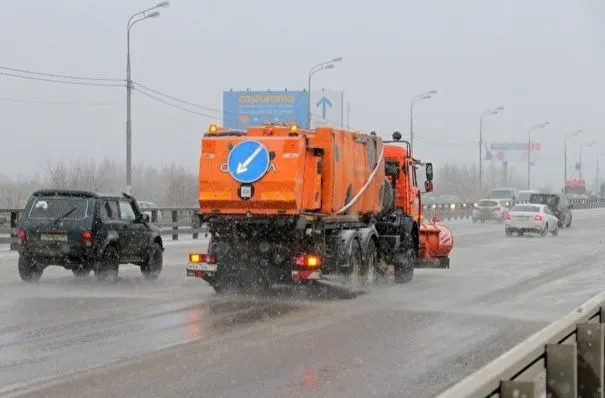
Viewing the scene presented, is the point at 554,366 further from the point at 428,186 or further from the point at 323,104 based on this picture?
the point at 323,104

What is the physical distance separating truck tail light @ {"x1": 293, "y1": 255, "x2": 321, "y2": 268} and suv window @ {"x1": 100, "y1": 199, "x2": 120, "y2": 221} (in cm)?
430

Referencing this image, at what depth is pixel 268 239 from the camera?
1532 centimetres

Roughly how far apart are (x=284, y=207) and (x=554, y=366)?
9977 mm

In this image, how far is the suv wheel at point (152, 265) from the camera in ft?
61.8

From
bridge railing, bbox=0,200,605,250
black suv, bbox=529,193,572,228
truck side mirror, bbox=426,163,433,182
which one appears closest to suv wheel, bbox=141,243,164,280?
bridge railing, bbox=0,200,605,250

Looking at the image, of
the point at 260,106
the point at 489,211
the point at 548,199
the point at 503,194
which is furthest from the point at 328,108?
the point at 548,199

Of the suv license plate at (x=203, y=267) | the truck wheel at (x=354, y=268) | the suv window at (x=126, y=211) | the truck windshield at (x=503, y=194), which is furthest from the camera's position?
the truck windshield at (x=503, y=194)

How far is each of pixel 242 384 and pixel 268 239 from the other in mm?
7223

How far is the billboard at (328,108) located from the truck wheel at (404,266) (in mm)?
59266

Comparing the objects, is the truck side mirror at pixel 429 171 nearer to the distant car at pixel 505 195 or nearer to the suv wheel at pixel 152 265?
the suv wheel at pixel 152 265

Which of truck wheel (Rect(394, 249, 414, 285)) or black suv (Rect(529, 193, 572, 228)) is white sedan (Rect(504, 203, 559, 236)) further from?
truck wheel (Rect(394, 249, 414, 285))

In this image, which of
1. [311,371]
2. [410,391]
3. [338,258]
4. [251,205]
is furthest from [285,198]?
[410,391]

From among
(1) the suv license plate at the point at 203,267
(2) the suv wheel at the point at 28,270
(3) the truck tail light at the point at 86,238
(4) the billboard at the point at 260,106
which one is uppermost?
(4) the billboard at the point at 260,106

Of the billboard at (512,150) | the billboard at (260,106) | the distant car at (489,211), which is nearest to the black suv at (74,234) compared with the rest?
the distant car at (489,211)
